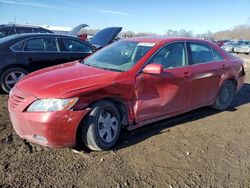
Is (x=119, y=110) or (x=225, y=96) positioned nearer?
(x=119, y=110)

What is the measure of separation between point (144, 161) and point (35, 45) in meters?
4.76

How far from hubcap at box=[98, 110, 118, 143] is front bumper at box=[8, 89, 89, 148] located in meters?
0.33

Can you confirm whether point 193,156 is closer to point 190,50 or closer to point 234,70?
point 190,50

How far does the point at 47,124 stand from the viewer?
3.32 m

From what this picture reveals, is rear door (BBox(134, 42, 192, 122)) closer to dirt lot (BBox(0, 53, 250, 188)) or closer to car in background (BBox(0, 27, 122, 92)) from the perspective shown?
dirt lot (BBox(0, 53, 250, 188))

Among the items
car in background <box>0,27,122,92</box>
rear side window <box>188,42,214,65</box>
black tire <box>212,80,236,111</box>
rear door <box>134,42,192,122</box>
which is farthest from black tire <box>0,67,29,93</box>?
black tire <box>212,80,236,111</box>

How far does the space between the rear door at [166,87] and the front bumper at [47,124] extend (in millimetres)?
995

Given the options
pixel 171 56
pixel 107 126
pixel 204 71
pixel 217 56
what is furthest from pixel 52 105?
pixel 217 56

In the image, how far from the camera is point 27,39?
6883 mm

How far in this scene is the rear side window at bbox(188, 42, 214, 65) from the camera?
504 centimetres

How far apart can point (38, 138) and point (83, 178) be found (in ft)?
2.65

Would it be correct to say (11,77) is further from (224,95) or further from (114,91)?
(224,95)

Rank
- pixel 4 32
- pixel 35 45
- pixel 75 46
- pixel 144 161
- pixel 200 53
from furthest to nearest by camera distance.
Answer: pixel 4 32 < pixel 75 46 < pixel 35 45 < pixel 200 53 < pixel 144 161

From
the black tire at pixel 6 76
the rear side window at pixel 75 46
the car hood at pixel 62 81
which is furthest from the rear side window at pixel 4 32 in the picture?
the car hood at pixel 62 81
